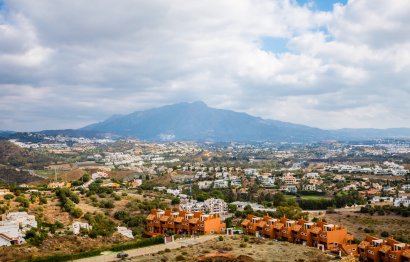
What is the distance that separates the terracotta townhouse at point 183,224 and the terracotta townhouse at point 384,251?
14.7 metres

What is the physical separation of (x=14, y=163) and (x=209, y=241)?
112429 millimetres

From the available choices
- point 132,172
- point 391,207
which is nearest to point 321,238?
point 391,207

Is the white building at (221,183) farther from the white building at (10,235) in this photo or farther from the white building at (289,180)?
the white building at (10,235)

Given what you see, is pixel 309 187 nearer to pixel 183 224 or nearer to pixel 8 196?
pixel 183 224

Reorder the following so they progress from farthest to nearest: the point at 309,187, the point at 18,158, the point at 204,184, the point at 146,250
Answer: the point at 18,158
the point at 204,184
the point at 309,187
the point at 146,250

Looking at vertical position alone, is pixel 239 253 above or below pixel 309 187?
above

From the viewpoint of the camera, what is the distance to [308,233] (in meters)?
40.5

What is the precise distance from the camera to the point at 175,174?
11831cm

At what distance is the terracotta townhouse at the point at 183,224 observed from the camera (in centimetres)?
4425

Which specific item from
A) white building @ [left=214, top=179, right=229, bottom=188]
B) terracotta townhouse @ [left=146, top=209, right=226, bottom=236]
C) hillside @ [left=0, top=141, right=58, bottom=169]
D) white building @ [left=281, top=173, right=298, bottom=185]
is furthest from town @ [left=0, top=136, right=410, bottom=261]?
hillside @ [left=0, top=141, right=58, bottom=169]

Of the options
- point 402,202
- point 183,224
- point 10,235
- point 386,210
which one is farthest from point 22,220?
point 402,202

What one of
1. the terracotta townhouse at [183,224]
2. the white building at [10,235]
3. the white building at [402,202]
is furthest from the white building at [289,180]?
the white building at [10,235]

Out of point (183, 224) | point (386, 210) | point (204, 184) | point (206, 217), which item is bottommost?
point (386, 210)

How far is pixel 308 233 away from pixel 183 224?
13.1m
